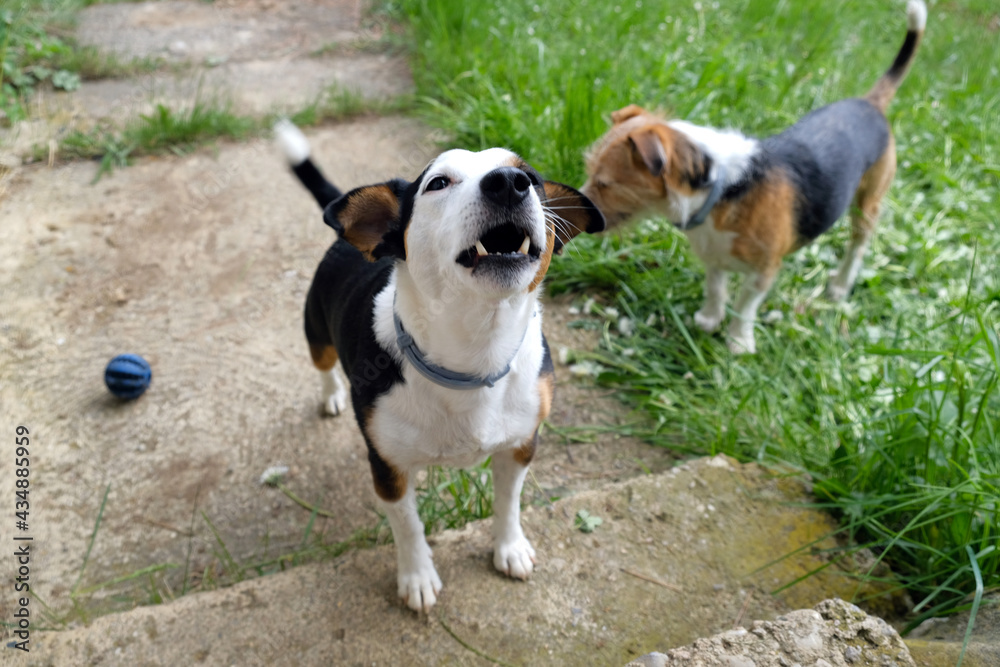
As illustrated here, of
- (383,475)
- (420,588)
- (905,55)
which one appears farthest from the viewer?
(905,55)

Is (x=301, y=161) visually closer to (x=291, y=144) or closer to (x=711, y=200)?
(x=291, y=144)

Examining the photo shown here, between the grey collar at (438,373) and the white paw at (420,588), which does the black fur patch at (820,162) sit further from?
the white paw at (420,588)

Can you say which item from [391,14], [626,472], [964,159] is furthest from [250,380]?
[964,159]

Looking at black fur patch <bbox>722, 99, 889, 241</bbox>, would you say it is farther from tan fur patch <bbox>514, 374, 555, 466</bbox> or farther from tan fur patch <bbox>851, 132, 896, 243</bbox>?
tan fur patch <bbox>514, 374, 555, 466</bbox>

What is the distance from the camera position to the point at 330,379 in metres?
3.01

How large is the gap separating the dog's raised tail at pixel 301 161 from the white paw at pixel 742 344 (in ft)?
7.05

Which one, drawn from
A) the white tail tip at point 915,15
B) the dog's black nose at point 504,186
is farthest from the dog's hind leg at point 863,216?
the dog's black nose at point 504,186

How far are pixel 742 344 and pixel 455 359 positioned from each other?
219cm

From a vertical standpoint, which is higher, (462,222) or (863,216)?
(462,222)

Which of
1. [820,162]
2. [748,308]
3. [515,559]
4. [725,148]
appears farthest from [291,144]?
[820,162]

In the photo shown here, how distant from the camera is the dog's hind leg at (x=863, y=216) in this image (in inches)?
151

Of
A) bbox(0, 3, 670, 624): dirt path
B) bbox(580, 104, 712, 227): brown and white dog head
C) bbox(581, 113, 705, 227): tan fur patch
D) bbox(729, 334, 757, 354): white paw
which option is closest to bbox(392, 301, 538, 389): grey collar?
bbox(0, 3, 670, 624): dirt path

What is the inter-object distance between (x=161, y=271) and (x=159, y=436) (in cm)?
128

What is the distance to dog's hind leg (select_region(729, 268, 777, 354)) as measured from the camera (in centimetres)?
335
